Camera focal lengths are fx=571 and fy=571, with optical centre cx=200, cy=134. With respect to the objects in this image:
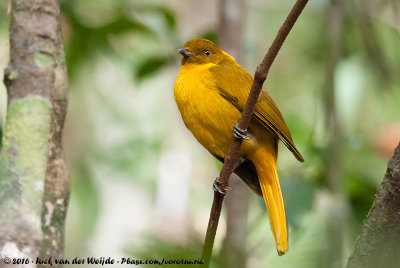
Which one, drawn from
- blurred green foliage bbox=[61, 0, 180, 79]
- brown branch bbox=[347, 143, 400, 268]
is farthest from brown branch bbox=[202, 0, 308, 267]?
blurred green foliage bbox=[61, 0, 180, 79]

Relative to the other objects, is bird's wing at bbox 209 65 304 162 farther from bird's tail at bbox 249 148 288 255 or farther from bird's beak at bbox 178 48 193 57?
bird's beak at bbox 178 48 193 57

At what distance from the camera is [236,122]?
10.5 ft

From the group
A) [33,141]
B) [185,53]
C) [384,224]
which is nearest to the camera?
[384,224]

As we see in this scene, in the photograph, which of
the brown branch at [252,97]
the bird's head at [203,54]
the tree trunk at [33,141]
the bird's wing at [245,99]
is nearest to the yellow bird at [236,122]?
the bird's wing at [245,99]

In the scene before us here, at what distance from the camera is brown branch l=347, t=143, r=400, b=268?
1800 millimetres

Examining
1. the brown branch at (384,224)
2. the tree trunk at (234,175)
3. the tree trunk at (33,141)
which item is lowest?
the tree trunk at (234,175)

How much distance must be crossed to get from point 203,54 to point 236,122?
0.80m

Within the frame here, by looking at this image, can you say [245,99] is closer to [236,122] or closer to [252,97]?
[236,122]

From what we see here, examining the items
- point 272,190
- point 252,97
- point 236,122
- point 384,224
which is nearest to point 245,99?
point 236,122

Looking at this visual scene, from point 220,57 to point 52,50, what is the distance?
1.64 meters

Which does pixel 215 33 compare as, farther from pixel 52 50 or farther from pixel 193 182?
pixel 193 182

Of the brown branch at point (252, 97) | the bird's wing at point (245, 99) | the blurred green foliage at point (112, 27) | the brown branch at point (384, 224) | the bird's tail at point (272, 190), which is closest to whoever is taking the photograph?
the brown branch at point (384, 224)

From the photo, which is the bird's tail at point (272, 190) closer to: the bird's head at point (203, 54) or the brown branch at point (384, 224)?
the bird's head at point (203, 54)

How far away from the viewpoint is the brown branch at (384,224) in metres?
1.80
